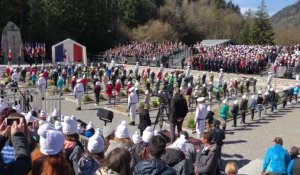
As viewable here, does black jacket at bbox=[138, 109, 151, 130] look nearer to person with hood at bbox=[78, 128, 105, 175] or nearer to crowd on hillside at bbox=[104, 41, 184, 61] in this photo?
person with hood at bbox=[78, 128, 105, 175]

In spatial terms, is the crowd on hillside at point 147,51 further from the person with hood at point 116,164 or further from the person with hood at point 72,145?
the person with hood at point 116,164

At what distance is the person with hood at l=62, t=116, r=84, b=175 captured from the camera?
238 inches

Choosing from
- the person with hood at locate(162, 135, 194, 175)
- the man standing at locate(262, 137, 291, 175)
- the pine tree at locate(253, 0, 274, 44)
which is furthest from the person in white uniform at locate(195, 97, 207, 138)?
the pine tree at locate(253, 0, 274, 44)

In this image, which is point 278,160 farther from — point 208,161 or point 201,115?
point 201,115

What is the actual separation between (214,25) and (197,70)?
140 ft

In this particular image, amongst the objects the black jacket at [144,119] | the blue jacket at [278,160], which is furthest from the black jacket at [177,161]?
the black jacket at [144,119]

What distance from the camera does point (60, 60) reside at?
4297cm

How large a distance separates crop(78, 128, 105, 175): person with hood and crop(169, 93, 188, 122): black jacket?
859 centimetres

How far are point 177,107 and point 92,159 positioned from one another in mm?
8941

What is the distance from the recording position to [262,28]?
66.8 meters

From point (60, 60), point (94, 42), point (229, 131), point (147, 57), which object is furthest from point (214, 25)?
point (229, 131)

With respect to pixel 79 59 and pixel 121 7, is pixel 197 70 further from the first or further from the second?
pixel 121 7

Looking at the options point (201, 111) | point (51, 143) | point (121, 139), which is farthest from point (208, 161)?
point (201, 111)

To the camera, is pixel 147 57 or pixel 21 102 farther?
pixel 147 57
